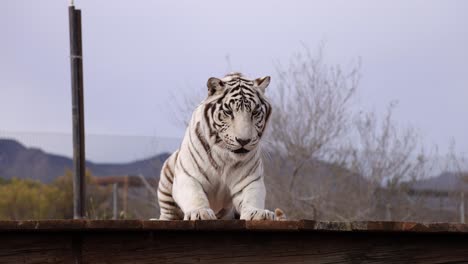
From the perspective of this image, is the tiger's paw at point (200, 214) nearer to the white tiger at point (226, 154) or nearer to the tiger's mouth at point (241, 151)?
the white tiger at point (226, 154)

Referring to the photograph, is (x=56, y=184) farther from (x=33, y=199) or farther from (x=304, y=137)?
(x=304, y=137)

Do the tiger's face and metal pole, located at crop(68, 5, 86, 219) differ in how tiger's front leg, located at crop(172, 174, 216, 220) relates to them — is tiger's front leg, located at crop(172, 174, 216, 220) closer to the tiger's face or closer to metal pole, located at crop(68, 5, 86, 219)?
the tiger's face

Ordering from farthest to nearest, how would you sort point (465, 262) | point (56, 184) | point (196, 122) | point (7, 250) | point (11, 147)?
point (56, 184) < point (11, 147) < point (196, 122) < point (465, 262) < point (7, 250)

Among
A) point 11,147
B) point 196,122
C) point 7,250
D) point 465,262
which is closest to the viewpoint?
point 7,250

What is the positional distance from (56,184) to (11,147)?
4.69 ft

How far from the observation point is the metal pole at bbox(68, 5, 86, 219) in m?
8.85

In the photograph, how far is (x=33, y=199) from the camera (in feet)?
52.3

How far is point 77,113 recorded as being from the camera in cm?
884

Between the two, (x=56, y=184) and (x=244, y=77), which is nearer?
(x=244, y=77)

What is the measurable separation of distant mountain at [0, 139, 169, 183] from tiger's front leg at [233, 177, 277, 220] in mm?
11428

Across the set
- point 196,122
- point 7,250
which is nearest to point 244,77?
point 196,122

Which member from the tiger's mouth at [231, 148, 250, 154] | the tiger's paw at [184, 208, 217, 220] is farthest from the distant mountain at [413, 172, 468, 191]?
the tiger's paw at [184, 208, 217, 220]

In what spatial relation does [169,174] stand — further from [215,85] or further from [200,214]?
[200,214]

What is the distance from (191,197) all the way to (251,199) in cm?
36
